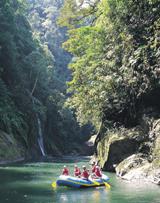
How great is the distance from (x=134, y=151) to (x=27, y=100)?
2720 cm

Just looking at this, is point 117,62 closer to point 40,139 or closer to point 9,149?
point 9,149

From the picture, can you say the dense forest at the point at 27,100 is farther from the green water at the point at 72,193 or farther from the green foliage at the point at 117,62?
the green water at the point at 72,193

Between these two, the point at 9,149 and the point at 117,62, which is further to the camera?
the point at 9,149

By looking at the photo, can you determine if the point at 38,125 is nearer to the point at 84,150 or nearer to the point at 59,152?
the point at 59,152

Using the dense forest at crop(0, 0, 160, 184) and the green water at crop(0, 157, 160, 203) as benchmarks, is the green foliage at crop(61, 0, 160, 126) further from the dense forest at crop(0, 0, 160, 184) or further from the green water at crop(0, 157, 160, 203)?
the green water at crop(0, 157, 160, 203)

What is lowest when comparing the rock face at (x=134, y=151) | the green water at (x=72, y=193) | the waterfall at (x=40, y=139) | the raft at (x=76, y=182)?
the green water at (x=72, y=193)

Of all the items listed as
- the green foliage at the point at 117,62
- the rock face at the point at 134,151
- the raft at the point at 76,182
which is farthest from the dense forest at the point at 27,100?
the raft at the point at 76,182

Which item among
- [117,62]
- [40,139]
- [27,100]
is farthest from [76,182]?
[40,139]

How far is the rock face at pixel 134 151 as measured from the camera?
76.2 ft

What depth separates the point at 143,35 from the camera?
1094 inches

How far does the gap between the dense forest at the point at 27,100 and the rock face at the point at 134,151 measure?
1313 centimetres

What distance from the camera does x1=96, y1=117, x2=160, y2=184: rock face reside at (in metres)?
23.2

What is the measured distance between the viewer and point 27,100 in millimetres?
52156

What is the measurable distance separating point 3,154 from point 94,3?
16.6 m
